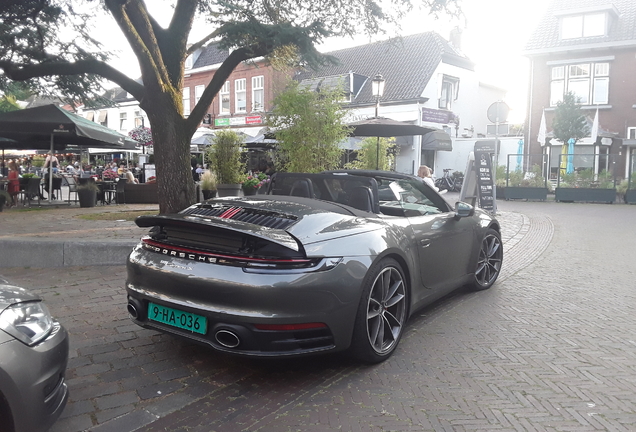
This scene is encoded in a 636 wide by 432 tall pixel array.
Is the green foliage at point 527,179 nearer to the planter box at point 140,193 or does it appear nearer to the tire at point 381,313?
the planter box at point 140,193

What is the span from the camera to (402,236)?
4.07 m

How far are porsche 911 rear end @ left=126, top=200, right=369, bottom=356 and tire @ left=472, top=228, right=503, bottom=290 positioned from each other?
2.81 metres

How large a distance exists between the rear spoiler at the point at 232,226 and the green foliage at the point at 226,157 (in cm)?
1000

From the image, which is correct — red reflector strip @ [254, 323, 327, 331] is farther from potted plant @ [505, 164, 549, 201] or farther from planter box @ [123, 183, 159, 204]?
potted plant @ [505, 164, 549, 201]

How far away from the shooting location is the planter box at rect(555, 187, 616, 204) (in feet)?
62.3

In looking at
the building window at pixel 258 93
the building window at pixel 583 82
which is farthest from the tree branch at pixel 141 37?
the building window at pixel 258 93

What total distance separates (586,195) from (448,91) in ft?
42.6

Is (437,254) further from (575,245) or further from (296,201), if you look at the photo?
(575,245)

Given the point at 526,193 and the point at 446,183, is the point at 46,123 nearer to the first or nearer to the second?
the point at 526,193

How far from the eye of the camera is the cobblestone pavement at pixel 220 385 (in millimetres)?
2922

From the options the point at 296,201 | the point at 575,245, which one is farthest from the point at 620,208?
the point at 296,201

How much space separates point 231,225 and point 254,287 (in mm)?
492

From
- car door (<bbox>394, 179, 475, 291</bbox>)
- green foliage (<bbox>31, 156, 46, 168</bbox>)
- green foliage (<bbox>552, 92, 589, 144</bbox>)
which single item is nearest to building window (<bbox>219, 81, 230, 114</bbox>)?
green foliage (<bbox>31, 156, 46, 168</bbox>)

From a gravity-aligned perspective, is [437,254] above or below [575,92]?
below
